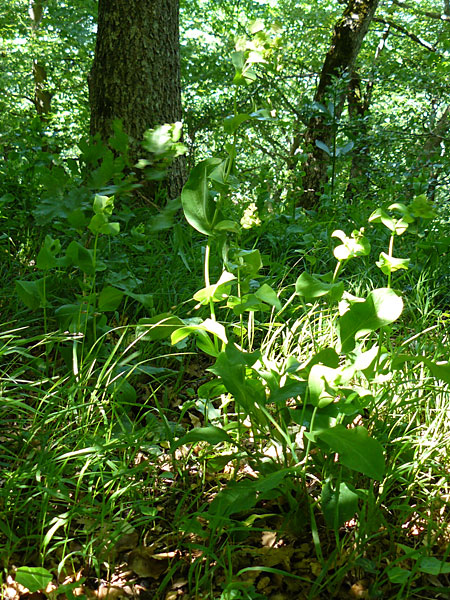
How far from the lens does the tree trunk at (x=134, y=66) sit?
2889 millimetres

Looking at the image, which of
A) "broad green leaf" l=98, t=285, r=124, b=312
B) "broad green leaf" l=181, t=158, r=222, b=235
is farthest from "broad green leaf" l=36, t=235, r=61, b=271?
"broad green leaf" l=181, t=158, r=222, b=235

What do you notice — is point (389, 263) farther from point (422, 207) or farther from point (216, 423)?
point (216, 423)

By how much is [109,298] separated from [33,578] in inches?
33.2

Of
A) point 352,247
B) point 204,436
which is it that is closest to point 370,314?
point 352,247

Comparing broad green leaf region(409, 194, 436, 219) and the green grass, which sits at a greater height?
broad green leaf region(409, 194, 436, 219)

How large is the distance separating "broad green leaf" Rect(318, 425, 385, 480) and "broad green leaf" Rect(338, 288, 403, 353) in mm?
251

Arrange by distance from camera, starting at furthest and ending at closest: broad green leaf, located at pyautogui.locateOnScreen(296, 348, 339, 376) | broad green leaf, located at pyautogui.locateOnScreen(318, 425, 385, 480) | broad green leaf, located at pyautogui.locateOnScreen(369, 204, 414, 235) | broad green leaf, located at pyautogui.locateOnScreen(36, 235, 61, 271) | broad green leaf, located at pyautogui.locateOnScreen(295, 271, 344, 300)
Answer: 1. broad green leaf, located at pyautogui.locateOnScreen(36, 235, 61, 271)
2. broad green leaf, located at pyautogui.locateOnScreen(369, 204, 414, 235)
3. broad green leaf, located at pyautogui.locateOnScreen(295, 271, 344, 300)
4. broad green leaf, located at pyautogui.locateOnScreen(296, 348, 339, 376)
5. broad green leaf, located at pyautogui.locateOnScreen(318, 425, 385, 480)

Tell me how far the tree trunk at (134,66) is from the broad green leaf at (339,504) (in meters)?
2.20

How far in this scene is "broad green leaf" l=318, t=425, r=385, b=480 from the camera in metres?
1.02

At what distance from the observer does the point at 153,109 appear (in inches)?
116

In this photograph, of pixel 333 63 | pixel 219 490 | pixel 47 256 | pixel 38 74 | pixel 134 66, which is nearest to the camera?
pixel 219 490

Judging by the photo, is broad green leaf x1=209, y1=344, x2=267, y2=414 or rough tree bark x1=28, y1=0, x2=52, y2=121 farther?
rough tree bark x1=28, y1=0, x2=52, y2=121

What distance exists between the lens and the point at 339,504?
1141 mm

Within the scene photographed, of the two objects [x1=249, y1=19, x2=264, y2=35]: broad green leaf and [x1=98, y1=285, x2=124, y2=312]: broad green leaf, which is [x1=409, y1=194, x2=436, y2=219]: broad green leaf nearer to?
[x1=249, y1=19, x2=264, y2=35]: broad green leaf
